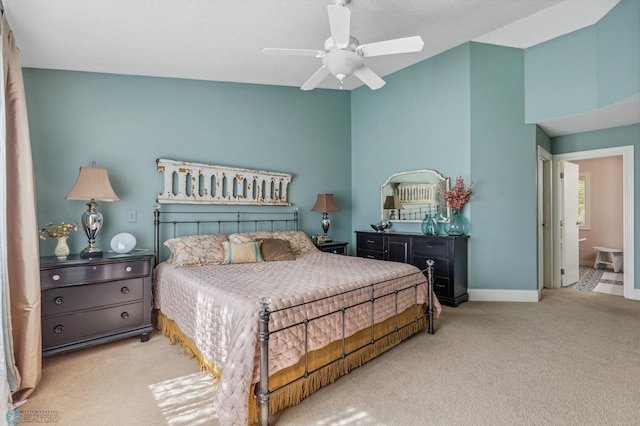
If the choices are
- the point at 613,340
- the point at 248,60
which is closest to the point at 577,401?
the point at 613,340

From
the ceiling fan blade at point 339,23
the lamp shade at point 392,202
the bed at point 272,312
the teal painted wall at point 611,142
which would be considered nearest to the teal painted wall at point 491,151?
the lamp shade at point 392,202

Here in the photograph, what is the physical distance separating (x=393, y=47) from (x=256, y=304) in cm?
217

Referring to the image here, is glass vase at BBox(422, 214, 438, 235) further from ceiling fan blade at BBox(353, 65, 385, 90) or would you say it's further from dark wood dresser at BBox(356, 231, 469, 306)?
ceiling fan blade at BBox(353, 65, 385, 90)

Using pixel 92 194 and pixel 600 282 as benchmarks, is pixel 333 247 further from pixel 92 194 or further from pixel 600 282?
pixel 600 282

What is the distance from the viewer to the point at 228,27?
3080 millimetres

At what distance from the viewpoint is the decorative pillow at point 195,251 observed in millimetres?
3291

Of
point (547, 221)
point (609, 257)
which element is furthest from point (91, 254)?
point (609, 257)

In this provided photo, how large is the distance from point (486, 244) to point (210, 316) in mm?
3740

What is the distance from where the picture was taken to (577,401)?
6.84 feet

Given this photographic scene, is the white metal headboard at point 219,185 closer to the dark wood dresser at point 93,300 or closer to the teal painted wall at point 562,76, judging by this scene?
the dark wood dresser at point 93,300

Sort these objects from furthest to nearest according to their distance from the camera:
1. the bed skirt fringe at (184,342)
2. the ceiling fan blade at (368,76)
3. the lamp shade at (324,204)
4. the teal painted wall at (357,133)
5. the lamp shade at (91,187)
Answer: the lamp shade at (324,204), the teal painted wall at (357,133), the lamp shade at (91,187), the ceiling fan blade at (368,76), the bed skirt fringe at (184,342)

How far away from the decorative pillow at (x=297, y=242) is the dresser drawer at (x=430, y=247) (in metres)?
1.39

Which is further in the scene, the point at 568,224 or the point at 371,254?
the point at 568,224

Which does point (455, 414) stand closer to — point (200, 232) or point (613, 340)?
point (613, 340)
